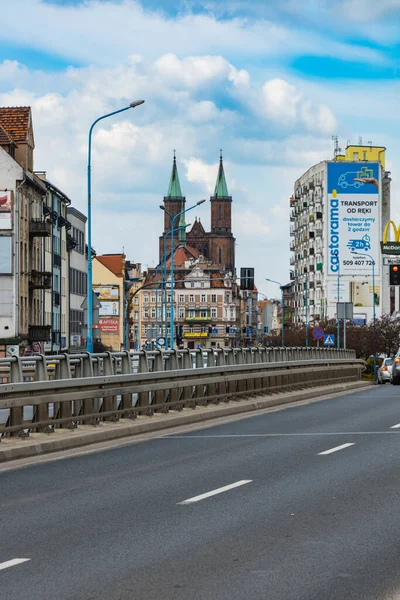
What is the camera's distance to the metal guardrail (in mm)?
18141

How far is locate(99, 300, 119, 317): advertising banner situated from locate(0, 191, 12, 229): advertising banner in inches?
2921

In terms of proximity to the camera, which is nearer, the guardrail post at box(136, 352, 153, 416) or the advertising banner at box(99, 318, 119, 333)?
the guardrail post at box(136, 352, 153, 416)

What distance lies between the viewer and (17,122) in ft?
249

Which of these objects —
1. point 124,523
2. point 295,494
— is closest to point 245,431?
point 295,494

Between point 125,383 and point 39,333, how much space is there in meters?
53.7

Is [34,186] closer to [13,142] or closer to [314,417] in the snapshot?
[13,142]

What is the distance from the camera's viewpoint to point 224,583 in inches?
306

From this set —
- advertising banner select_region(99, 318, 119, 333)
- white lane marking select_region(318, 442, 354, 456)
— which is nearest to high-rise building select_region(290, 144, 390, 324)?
advertising banner select_region(99, 318, 119, 333)

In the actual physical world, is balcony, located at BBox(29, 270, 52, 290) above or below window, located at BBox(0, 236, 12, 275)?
below

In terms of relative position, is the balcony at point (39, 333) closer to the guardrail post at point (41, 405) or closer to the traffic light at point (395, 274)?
the traffic light at point (395, 274)

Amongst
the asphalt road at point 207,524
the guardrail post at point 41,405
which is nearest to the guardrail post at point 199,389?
the asphalt road at point 207,524

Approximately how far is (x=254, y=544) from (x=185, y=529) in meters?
1.03

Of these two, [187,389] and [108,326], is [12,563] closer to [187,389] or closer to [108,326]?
[187,389]

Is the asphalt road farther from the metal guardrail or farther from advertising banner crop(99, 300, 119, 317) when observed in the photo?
advertising banner crop(99, 300, 119, 317)
